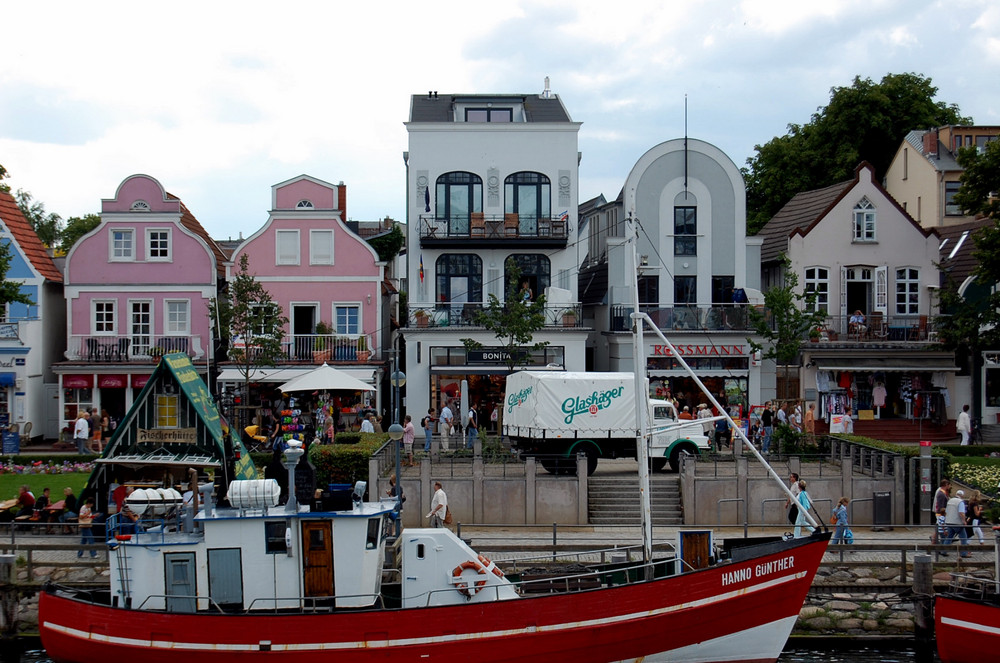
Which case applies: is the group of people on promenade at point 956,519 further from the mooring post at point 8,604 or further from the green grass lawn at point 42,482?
the green grass lawn at point 42,482

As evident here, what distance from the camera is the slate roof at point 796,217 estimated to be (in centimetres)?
4603

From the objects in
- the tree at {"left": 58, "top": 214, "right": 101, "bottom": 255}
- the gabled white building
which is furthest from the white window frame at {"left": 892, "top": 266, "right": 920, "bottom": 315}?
the tree at {"left": 58, "top": 214, "right": 101, "bottom": 255}

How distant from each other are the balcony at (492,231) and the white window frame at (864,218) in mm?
12728

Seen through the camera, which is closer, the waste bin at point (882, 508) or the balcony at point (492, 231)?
the waste bin at point (882, 508)

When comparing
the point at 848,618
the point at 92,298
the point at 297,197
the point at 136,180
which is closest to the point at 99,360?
the point at 92,298

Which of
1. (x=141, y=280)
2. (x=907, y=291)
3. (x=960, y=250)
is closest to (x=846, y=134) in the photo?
(x=960, y=250)

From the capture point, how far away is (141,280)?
4384 cm

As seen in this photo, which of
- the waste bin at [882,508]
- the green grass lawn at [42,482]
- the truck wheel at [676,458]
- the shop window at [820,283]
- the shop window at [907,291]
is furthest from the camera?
the shop window at [907,291]

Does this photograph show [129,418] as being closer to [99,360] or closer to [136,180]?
[99,360]

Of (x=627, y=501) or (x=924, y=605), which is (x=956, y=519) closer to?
(x=924, y=605)

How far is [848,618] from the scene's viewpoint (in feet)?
72.8

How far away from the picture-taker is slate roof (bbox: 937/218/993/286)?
46375 millimetres

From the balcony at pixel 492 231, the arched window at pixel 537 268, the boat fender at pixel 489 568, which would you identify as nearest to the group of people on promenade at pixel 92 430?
the balcony at pixel 492 231

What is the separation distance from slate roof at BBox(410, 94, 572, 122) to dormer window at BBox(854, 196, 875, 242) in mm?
13185
